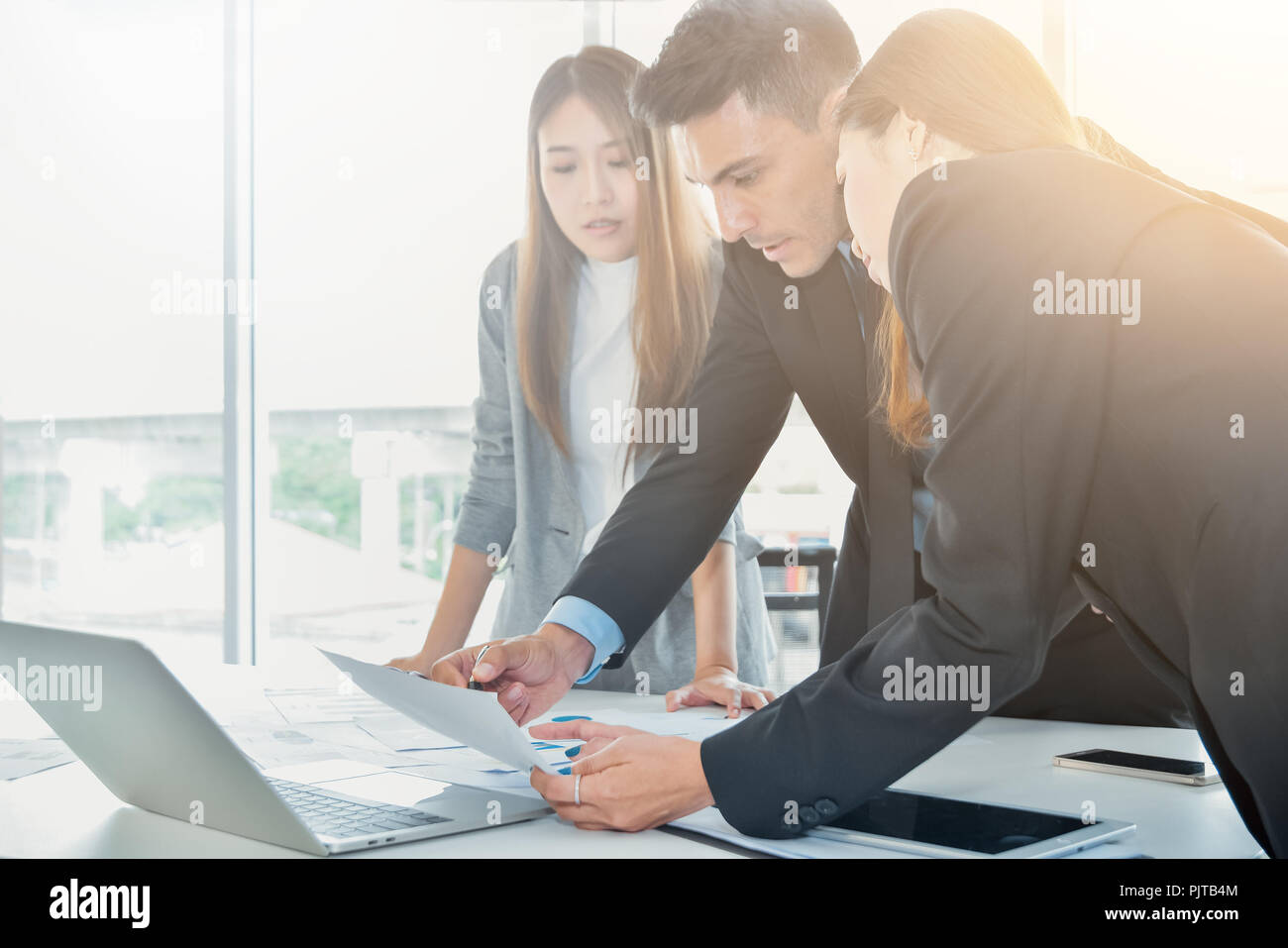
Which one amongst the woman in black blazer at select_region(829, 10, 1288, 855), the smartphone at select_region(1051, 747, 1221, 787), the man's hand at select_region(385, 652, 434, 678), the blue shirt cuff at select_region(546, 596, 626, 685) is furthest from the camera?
the man's hand at select_region(385, 652, 434, 678)

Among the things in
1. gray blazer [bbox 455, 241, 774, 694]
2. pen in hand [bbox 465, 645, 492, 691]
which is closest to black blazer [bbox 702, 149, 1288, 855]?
pen in hand [bbox 465, 645, 492, 691]

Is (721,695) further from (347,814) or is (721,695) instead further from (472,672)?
(347,814)

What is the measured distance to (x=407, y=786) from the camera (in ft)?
3.20

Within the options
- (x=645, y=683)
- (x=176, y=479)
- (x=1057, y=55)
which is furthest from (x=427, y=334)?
(x=645, y=683)

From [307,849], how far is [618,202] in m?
1.46

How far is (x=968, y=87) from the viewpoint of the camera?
891mm

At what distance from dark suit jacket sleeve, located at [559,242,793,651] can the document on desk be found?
1.44 feet

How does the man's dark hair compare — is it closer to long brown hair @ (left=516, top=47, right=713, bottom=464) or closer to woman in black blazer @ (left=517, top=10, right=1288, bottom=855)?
long brown hair @ (left=516, top=47, right=713, bottom=464)

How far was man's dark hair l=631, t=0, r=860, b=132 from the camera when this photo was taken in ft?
4.84

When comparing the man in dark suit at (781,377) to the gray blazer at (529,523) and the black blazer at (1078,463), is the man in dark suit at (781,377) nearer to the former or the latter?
the gray blazer at (529,523)

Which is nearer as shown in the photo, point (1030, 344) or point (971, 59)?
point (1030, 344)

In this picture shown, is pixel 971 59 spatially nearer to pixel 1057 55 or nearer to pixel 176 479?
pixel 1057 55

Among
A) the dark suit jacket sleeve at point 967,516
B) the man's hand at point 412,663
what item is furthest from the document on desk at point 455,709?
the man's hand at point 412,663

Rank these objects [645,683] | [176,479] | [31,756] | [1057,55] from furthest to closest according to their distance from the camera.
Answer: [176,479] < [1057,55] < [645,683] < [31,756]
